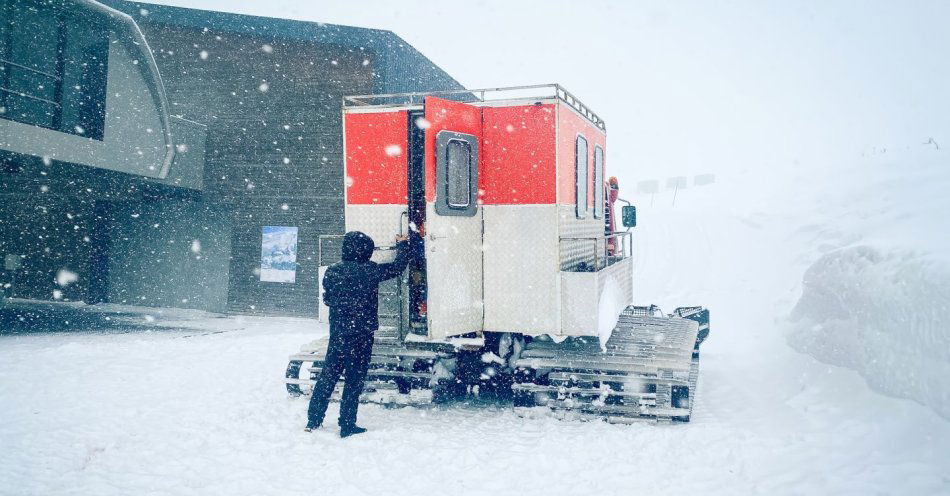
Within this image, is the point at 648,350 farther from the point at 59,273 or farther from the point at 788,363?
the point at 59,273

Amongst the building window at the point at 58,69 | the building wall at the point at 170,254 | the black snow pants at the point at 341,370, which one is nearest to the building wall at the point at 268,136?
the building wall at the point at 170,254

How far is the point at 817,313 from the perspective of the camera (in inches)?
365

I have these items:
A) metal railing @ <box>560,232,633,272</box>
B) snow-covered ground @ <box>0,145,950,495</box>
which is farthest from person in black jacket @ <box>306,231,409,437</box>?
metal railing @ <box>560,232,633,272</box>

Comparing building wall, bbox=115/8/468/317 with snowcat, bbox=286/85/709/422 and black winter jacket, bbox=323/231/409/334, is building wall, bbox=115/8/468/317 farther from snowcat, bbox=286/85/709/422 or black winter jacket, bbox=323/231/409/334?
black winter jacket, bbox=323/231/409/334

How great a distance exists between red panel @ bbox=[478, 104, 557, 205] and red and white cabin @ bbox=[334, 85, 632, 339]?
11mm

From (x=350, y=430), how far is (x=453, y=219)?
7.72ft

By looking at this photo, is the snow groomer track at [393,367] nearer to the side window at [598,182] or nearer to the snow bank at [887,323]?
the side window at [598,182]

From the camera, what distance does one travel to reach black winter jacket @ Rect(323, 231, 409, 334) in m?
6.09

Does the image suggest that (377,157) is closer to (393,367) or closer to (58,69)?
(393,367)

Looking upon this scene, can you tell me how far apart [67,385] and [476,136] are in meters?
6.00

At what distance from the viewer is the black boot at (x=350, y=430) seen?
5.96 meters

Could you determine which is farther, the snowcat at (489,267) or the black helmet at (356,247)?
the snowcat at (489,267)

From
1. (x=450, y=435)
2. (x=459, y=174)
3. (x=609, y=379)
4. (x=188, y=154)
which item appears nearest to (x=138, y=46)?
(x=188, y=154)

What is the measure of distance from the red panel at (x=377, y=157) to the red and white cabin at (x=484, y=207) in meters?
0.01
